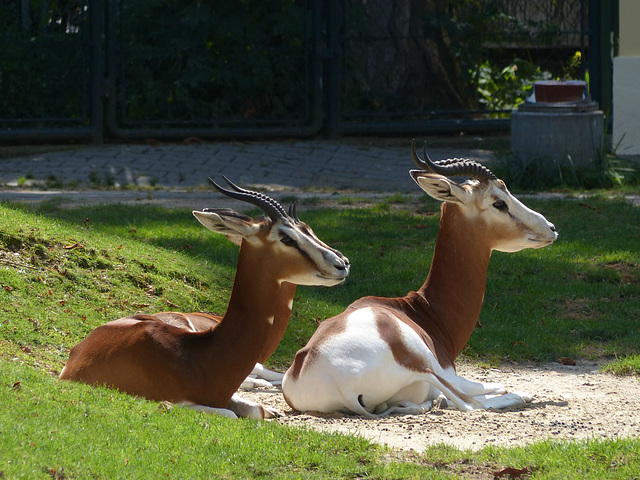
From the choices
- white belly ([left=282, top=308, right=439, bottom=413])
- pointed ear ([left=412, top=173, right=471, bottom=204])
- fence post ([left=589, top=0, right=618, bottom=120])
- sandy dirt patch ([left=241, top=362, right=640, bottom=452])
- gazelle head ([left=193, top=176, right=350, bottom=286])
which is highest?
fence post ([left=589, top=0, right=618, bottom=120])

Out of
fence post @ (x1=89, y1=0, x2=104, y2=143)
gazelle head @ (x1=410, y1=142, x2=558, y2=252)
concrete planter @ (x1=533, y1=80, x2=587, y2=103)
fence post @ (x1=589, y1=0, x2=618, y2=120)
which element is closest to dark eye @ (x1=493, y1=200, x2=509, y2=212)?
gazelle head @ (x1=410, y1=142, x2=558, y2=252)

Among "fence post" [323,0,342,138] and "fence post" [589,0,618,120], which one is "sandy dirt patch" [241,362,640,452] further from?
"fence post" [589,0,618,120]

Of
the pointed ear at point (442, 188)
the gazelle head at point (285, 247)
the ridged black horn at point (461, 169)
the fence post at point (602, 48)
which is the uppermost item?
the fence post at point (602, 48)

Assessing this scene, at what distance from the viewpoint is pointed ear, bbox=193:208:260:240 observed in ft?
15.9

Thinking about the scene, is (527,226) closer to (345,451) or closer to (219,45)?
(345,451)

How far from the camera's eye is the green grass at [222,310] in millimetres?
4094

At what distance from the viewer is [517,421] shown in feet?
16.5

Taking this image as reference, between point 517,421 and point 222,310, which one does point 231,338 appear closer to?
point 517,421

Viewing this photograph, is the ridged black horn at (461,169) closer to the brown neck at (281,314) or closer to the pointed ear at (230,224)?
the brown neck at (281,314)

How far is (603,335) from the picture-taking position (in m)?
7.07

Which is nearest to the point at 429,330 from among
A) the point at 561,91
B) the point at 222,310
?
the point at 222,310

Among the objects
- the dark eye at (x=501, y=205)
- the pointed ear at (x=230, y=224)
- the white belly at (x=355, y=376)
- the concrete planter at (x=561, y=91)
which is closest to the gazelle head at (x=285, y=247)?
the pointed ear at (x=230, y=224)

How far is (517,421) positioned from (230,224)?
1.75 m

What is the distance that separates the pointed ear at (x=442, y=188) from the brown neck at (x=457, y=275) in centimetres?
12
